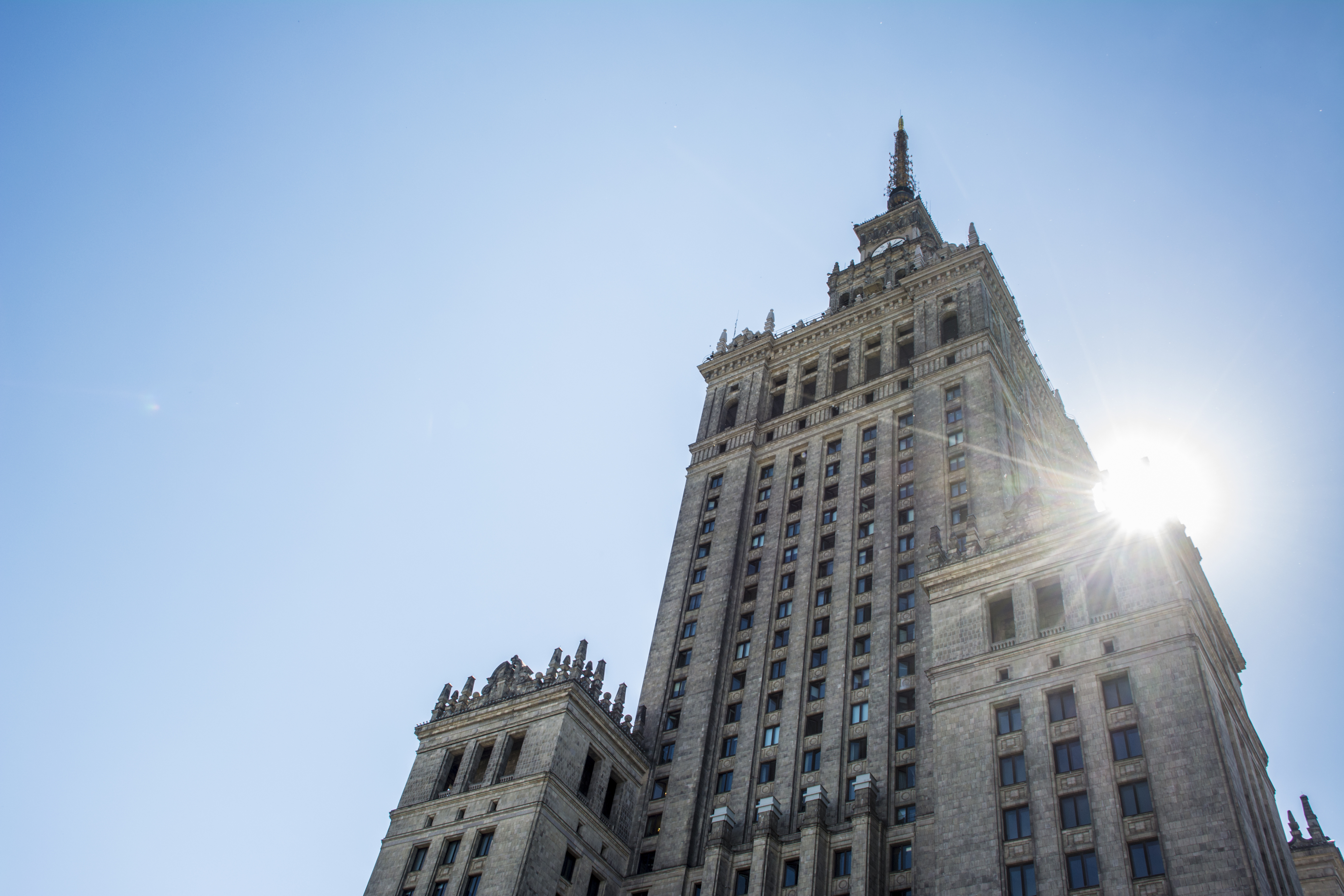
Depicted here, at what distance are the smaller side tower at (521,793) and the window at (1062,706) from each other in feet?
84.9

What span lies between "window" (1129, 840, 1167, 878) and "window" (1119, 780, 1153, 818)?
1.18m

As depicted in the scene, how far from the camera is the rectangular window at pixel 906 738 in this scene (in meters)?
58.4

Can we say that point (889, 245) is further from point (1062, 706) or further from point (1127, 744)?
point (1127, 744)

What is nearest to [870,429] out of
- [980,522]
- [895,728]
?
[980,522]

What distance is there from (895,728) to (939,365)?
108 ft

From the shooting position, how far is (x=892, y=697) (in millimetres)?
61156

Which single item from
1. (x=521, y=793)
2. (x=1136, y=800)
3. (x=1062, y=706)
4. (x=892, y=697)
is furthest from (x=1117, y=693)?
(x=521, y=793)

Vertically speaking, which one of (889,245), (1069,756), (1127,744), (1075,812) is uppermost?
(889,245)

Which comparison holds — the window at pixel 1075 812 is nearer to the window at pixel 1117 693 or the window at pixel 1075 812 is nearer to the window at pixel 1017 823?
the window at pixel 1017 823

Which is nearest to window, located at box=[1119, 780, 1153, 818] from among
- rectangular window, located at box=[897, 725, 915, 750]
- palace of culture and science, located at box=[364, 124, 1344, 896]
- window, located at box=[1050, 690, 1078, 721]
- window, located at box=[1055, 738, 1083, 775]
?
palace of culture and science, located at box=[364, 124, 1344, 896]

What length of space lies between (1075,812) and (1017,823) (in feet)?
7.52

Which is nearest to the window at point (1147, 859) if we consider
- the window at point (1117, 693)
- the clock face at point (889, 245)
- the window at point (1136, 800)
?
the window at point (1136, 800)

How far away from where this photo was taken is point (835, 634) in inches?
2653

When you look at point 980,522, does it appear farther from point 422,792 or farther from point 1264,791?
point 422,792
